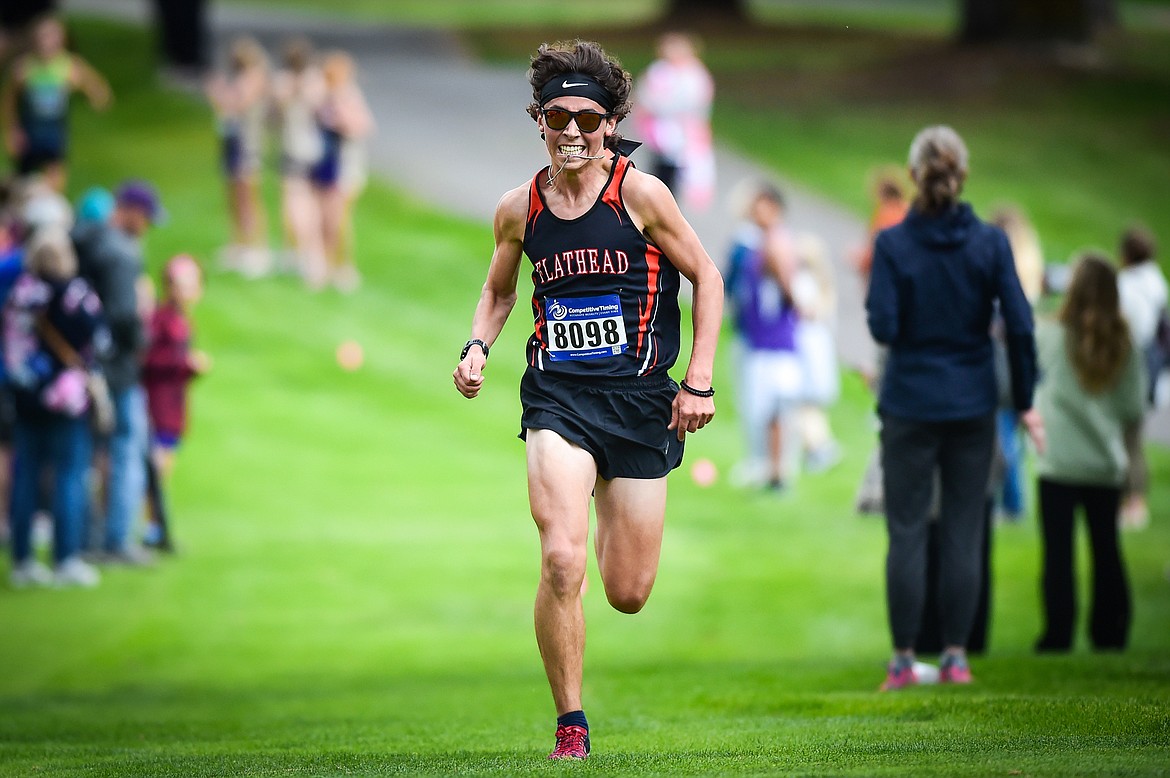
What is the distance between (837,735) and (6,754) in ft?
11.2

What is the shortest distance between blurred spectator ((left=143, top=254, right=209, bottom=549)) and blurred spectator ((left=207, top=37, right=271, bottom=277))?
6680mm

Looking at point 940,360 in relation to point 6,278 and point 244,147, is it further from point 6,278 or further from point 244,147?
point 244,147

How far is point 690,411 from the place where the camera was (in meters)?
7.16

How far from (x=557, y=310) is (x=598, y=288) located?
176 mm

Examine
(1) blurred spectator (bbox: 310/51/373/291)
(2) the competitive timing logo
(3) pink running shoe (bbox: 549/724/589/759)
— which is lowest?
(3) pink running shoe (bbox: 549/724/589/759)

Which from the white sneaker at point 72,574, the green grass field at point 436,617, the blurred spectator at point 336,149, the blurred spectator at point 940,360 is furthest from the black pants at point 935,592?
the blurred spectator at point 336,149

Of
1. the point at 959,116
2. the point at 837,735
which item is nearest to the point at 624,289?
the point at 837,735

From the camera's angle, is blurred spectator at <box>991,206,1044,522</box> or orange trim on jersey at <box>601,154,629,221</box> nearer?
orange trim on jersey at <box>601,154,629,221</box>

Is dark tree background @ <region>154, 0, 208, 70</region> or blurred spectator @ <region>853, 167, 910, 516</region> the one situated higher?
dark tree background @ <region>154, 0, 208, 70</region>

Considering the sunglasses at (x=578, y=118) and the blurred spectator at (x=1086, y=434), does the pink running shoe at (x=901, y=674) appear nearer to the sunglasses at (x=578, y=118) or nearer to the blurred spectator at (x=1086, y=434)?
the blurred spectator at (x=1086, y=434)

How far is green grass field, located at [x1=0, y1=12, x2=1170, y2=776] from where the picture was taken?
7.45 meters

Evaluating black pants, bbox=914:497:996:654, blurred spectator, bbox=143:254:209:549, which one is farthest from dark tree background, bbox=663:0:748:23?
black pants, bbox=914:497:996:654

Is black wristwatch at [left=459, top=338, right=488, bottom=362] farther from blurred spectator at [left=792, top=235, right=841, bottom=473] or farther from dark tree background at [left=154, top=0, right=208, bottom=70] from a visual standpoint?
dark tree background at [left=154, top=0, right=208, bottom=70]

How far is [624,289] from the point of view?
7.23 meters
